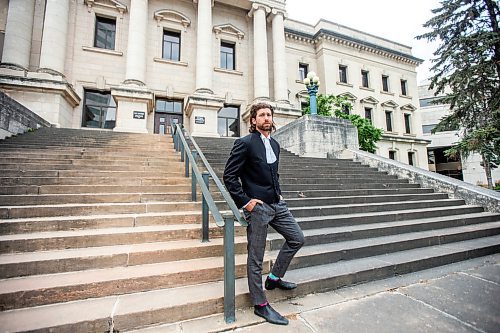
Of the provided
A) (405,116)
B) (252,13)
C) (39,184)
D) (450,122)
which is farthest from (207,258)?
(405,116)

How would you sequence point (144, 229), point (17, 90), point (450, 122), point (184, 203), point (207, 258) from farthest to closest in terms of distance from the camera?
point (450, 122), point (17, 90), point (184, 203), point (144, 229), point (207, 258)

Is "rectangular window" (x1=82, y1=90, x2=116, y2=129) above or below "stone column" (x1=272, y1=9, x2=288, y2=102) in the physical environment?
below

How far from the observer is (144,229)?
3.54 meters

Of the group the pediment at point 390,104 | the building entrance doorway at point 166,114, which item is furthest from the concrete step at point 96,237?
the pediment at point 390,104

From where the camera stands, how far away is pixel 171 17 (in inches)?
643

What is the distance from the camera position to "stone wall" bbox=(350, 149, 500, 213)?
20.6 ft

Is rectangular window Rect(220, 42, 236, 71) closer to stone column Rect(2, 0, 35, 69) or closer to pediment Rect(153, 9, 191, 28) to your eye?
pediment Rect(153, 9, 191, 28)

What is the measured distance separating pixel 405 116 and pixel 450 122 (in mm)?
14781

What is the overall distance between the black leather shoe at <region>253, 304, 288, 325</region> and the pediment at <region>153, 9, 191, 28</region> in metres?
18.6

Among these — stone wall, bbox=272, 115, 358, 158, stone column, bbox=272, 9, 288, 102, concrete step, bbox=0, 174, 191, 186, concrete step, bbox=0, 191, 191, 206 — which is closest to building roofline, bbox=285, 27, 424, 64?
stone column, bbox=272, 9, 288, 102

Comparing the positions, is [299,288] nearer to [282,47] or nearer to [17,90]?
[17,90]

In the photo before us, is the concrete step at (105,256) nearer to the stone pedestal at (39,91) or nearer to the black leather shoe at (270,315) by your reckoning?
the black leather shoe at (270,315)

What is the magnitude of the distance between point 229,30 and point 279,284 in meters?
19.0

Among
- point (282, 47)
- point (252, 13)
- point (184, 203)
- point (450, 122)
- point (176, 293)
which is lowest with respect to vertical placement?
point (176, 293)
